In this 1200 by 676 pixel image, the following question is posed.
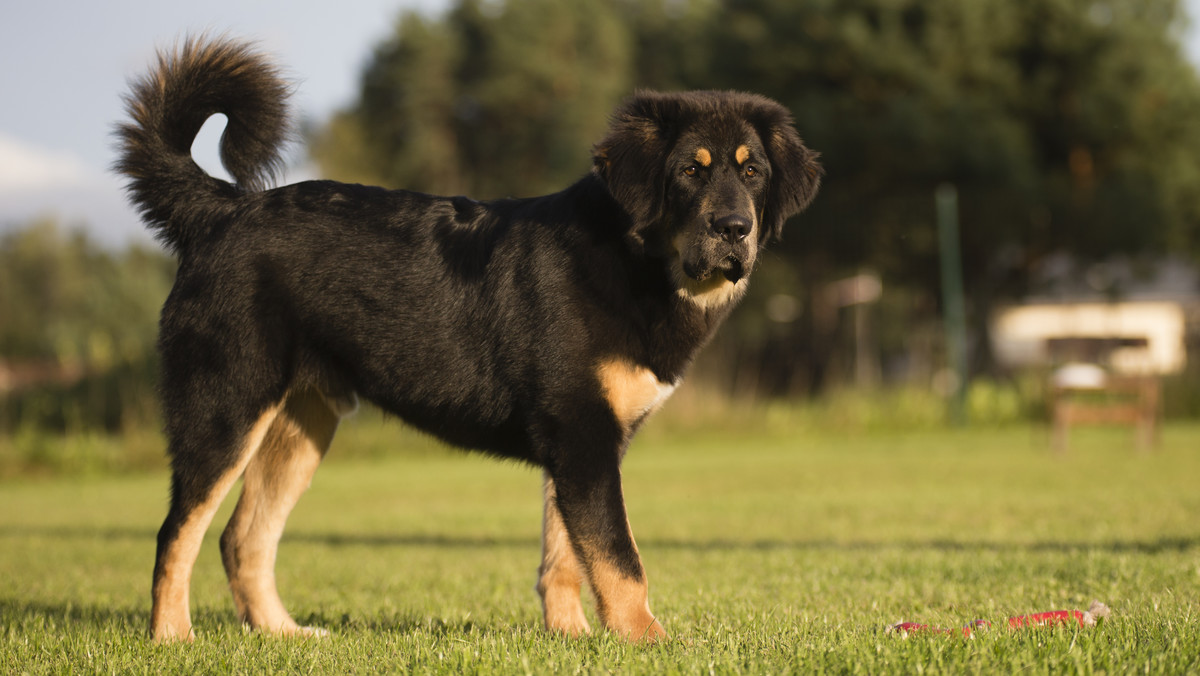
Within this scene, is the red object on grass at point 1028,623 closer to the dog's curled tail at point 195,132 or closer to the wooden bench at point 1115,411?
the dog's curled tail at point 195,132

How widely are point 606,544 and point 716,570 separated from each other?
2.62 metres

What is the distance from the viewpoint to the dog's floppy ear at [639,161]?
13.3 ft

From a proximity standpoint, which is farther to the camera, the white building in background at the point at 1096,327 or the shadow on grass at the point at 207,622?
the white building in background at the point at 1096,327

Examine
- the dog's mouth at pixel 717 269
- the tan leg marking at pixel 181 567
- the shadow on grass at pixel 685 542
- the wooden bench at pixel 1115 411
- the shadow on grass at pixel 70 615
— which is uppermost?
the wooden bench at pixel 1115 411

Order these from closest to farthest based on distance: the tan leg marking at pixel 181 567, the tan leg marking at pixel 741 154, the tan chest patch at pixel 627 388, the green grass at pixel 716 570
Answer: the green grass at pixel 716 570 → the tan chest patch at pixel 627 388 → the tan leg marking at pixel 741 154 → the tan leg marking at pixel 181 567

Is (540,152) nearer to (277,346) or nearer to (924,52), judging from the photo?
(924,52)

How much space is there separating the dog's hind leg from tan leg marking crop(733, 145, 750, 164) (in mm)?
2124

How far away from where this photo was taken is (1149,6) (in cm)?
2720

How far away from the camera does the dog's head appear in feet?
13.2

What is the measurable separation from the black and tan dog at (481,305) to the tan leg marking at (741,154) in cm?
1

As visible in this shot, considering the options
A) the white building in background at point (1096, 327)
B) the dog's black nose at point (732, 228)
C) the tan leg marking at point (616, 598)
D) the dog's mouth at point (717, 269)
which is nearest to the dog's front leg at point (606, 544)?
the tan leg marking at point (616, 598)

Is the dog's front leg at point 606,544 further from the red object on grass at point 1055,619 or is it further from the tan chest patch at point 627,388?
the red object on grass at point 1055,619

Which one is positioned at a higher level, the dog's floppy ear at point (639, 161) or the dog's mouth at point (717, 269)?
the dog's floppy ear at point (639, 161)

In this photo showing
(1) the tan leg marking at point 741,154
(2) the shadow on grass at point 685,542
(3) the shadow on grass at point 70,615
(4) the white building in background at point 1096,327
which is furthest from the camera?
(4) the white building in background at point 1096,327
